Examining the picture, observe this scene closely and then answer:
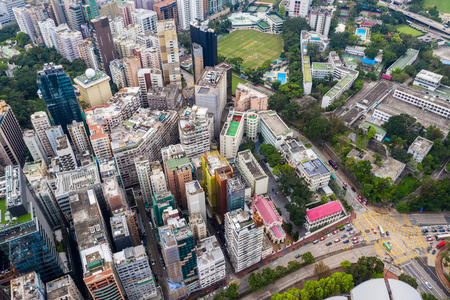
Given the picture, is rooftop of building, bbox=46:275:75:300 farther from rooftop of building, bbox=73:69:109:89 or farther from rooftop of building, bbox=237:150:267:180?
rooftop of building, bbox=73:69:109:89

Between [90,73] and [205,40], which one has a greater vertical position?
[205,40]

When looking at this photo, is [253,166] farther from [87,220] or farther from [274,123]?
[87,220]

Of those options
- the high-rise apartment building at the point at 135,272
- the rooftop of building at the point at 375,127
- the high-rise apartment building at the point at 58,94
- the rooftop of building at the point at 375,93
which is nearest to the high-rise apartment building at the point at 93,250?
the high-rise apartment building at the point at 135,272

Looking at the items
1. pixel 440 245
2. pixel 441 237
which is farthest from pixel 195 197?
pixel 441 237

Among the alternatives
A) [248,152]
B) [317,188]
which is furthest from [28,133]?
[317,188]

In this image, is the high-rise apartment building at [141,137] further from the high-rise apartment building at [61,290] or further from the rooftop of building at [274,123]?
the high-rise apartment building at [61,290]

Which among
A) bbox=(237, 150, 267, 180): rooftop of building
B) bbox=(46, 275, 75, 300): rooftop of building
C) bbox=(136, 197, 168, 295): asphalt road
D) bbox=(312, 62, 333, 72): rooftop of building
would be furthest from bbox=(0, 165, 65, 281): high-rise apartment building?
bbox=(312, 62, 333, 72): rooftop of building

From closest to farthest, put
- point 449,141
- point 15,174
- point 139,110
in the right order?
point 15,174 → point 449,141 → point 139,110

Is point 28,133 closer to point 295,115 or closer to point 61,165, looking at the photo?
point 61,165
